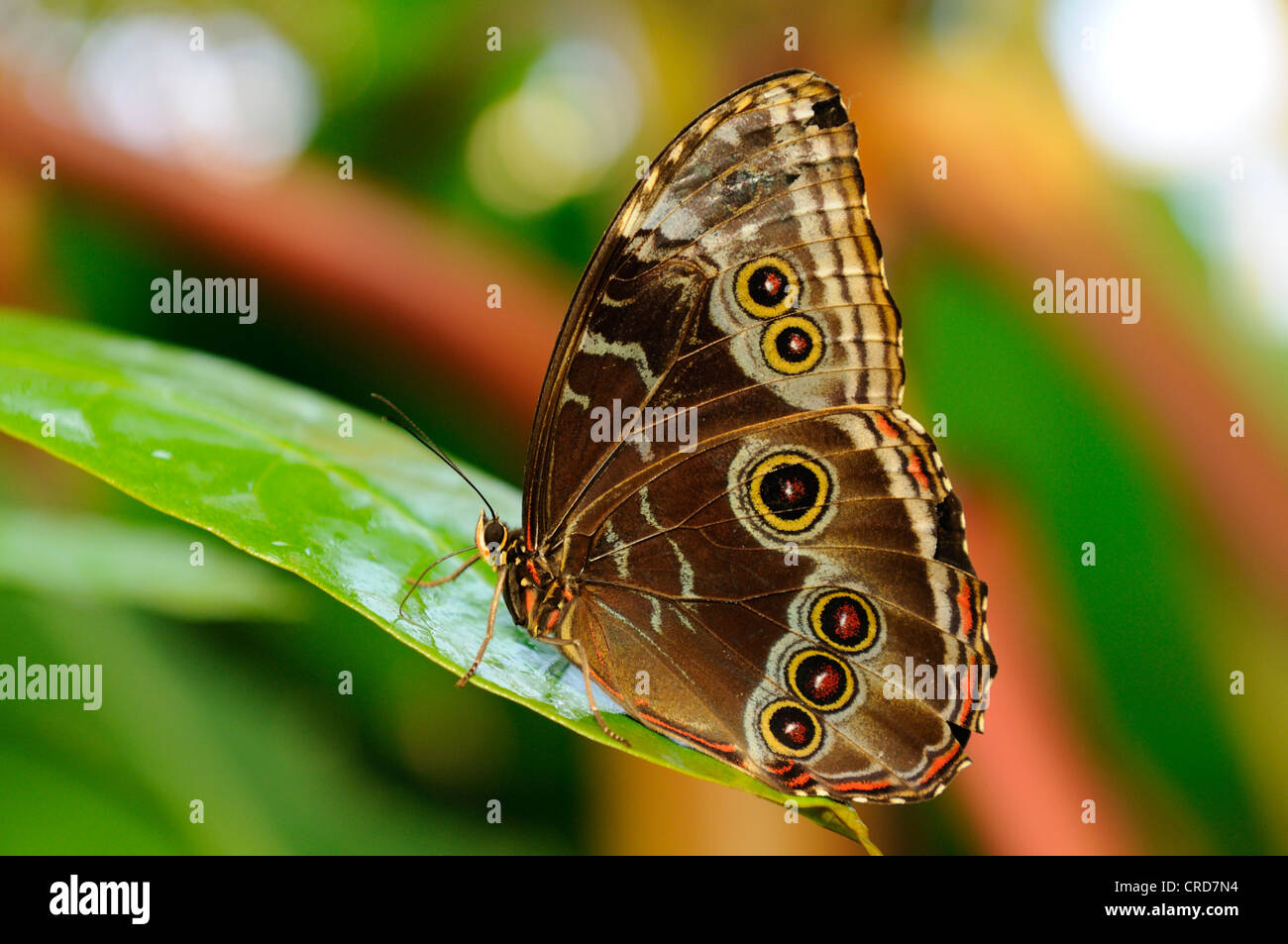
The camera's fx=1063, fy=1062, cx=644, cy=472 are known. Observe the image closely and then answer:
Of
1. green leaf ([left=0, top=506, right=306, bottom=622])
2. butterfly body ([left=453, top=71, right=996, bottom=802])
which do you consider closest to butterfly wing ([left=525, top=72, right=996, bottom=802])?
butterfly body ([left=453, top=71, right=996, bottom=802])

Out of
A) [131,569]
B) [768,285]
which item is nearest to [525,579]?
[768,285]

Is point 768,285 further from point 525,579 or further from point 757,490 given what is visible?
point 525,579

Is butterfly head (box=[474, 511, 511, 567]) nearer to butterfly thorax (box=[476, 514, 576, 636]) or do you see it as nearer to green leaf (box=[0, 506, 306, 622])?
butterfly thorax (box=[476, 514, 576, 636])

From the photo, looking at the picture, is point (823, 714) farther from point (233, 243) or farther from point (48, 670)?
point (48, 670)

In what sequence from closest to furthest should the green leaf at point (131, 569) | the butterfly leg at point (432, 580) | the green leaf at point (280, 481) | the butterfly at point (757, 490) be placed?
the green leaf at point (280, 481)
the butterfly leg at point (432, 580)
the butterfly at point (757, 490)
the green leaf at point (131, 569)

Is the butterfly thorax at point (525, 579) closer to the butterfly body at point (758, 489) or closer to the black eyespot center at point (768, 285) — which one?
the butterfly body at point (758, 489)

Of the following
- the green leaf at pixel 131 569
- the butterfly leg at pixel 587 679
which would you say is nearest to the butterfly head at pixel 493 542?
the butterfly leg at pixel 587 679
